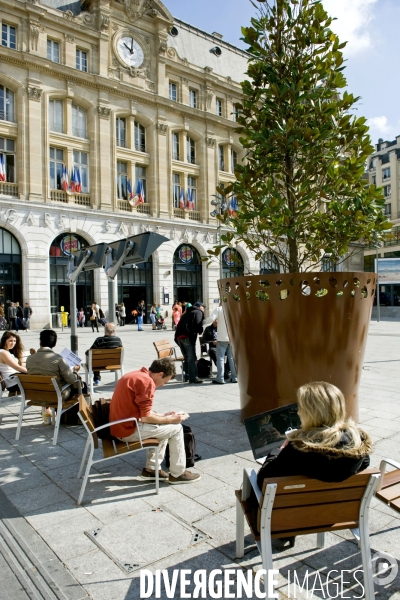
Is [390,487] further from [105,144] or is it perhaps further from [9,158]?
[105,144]

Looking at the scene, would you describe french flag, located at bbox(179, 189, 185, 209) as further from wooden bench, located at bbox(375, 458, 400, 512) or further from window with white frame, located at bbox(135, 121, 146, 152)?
wooden bench, located at bbox(375, 458, 400, 512)

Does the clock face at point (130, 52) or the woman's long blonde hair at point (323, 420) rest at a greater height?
the clock face at point (130, 52)

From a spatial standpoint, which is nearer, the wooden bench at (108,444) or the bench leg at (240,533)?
the bench leg at (240,533)

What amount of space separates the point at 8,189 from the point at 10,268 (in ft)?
15.2

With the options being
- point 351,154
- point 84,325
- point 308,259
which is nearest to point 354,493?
point 308,259

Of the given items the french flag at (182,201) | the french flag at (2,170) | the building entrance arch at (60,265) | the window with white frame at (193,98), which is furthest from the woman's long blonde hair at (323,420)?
the window with white frame at (193,98)

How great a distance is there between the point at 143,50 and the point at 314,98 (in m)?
30.8

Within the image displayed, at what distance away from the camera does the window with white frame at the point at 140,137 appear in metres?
32.2

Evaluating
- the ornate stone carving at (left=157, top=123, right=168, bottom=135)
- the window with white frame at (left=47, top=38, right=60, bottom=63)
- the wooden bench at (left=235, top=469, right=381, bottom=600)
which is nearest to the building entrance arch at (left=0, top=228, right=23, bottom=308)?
the window with white frame at (left=47, top=38, right=60, bottom=63)

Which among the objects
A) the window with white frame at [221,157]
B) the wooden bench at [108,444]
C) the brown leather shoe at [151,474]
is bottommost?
the brown leather shoe at [151,474]

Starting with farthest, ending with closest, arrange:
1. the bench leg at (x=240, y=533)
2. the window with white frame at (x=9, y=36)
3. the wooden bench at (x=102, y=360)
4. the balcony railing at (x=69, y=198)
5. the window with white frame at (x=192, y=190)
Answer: the window with white frame at (x=192, y=190) → the balcony railing at (x=69, y=198) → the window with white frame at (x=9, y=36) → the wooden bench at (x=102, y=360) → the bench leg at (x=240, y=533)

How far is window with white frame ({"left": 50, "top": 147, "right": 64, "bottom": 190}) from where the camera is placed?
1110 inches

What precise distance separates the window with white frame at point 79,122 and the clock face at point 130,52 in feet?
16.5

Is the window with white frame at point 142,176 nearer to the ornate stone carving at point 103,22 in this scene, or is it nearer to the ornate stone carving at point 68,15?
the ornate stone carving at point 103,22
